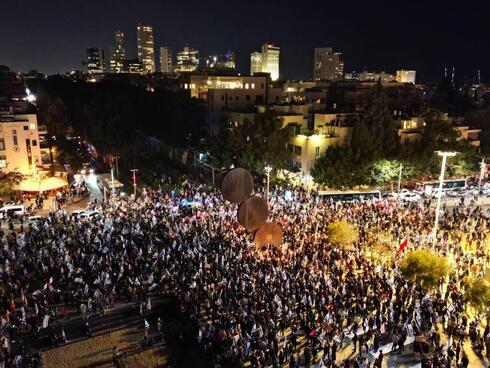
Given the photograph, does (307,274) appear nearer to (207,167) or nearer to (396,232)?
(396,232)

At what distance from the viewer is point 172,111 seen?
5416 cm

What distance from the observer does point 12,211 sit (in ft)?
93.4

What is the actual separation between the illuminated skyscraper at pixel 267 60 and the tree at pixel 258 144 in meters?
98.5

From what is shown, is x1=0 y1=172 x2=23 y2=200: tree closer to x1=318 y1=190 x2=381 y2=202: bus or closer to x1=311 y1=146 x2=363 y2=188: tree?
x1=318 y1=190 x2=381 y2=202: bus

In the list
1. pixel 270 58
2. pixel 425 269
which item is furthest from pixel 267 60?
pixel 425 269

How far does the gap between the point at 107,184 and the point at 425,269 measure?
27.0m

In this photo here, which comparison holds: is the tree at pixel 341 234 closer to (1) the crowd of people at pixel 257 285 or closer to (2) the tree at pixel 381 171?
(1) the crowd of people at pixel 257 285

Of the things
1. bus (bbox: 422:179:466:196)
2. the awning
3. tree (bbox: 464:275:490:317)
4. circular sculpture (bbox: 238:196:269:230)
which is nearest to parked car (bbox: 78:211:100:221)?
the awning

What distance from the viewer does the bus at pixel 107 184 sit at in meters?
34.6

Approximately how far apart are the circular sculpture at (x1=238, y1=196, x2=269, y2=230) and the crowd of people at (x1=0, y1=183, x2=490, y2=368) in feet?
11.2

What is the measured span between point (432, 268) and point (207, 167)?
31159 mm

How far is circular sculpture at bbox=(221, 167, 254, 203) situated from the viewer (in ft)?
45.0

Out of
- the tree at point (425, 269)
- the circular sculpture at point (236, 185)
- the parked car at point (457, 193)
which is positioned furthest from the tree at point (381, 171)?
the circular sculpture at point (236, 185)

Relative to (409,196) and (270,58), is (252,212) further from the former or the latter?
(270,58)
